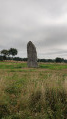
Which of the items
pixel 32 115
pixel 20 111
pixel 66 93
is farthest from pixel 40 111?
pixel 66 93

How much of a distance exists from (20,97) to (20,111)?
2.54 feet

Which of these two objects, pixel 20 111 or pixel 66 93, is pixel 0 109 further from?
pixel 66 93

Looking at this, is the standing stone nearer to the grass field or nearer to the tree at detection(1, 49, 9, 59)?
the grass field

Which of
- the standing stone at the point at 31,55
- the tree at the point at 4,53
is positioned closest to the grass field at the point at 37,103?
the standing stone at the point at 31,55

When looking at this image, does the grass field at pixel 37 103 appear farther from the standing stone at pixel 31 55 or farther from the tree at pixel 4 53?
the tree at pixel 4 53

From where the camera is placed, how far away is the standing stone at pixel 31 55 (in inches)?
818

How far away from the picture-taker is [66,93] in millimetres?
5195

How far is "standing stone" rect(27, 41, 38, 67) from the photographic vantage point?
20766 mm

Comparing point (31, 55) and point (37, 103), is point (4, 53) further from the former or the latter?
point (37, 103)

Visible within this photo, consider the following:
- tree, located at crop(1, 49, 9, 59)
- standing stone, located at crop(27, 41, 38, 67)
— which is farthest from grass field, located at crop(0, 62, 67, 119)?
tree, located at crop(1, 49, 9, 59)

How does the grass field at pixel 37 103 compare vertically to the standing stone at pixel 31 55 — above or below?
below

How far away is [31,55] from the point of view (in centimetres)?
2127

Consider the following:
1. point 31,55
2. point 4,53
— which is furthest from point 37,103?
point 4,53

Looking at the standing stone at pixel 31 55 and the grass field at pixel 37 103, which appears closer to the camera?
the grass field at pixel 37 103
